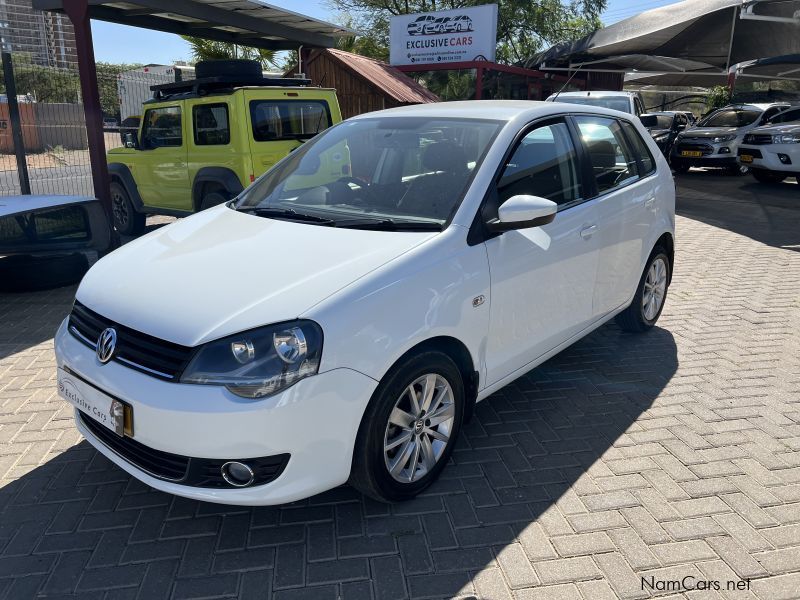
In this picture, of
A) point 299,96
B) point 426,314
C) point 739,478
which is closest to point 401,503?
point 426,314

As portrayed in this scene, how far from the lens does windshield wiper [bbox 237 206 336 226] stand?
3.23 metres

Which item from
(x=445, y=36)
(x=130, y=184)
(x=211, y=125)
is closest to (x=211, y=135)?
(x=211, y=125)

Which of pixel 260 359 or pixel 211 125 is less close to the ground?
pixel 211 125

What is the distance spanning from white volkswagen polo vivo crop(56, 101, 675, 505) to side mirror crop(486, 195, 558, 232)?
0.04 ft

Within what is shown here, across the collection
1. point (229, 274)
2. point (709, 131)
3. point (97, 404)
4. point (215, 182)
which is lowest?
point (97, 404)

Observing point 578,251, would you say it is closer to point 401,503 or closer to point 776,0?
point 401,503

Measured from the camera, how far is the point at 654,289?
5016 mm

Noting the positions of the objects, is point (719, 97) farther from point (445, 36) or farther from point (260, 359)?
point (260, 359)

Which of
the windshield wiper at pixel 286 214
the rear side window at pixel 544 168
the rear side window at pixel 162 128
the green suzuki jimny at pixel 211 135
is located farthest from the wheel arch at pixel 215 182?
the rear side window at pixel 544 168

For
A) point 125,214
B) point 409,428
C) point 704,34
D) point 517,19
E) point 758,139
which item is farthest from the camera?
point 517,19

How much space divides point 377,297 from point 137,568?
56.2 inches

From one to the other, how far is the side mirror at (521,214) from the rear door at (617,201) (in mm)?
970

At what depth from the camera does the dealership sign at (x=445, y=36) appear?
1822 centimetres

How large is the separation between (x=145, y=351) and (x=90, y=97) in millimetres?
6363
